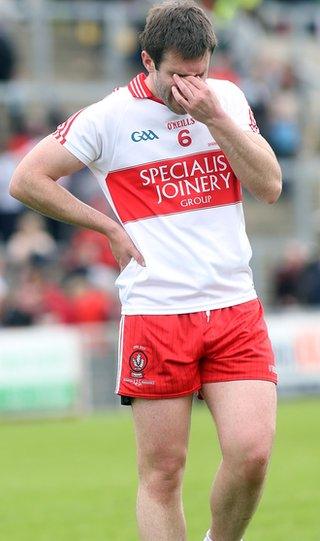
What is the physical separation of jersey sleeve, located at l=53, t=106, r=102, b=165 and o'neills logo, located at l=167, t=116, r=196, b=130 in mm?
314

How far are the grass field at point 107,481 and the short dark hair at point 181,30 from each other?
320 cm

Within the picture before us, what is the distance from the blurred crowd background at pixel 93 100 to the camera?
1969cm

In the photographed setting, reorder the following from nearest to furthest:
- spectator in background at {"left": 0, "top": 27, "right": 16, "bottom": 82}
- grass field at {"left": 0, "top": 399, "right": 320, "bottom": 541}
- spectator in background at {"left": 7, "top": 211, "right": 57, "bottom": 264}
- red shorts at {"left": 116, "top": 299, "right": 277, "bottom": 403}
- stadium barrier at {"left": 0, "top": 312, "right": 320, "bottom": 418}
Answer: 1. red shorts at {"left": 116, "top": 299, "right": 277, "bottom": 403}
2. grass field at {"left": 0, "top": 399, "right": 320, "bottom": 541}
3. stadium barrier at {"left": 0, "top": 312, "right": 320, "bottom": 418}
4. spectator in background at {"left": 7, "top": 211, "right": 57, "bottom": 264}
5. spectator in background at {"left": 0, "top": 27, "right": 16, "bottom": 82}

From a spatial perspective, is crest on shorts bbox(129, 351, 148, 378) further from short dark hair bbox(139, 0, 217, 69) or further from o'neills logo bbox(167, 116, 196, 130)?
short dark hair bbox(139, 0, 217, 69)

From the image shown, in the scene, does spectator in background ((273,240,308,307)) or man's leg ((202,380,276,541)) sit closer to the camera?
man's leg ((202,380,276,541))

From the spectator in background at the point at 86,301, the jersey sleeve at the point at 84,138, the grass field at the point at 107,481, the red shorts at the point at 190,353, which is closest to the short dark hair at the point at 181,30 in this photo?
the jersey sleeve at the point at 84,138

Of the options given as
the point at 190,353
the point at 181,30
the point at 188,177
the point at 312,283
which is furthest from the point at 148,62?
the point at 312,283

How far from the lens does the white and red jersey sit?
21.6 ft

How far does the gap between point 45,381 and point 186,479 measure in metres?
6.99

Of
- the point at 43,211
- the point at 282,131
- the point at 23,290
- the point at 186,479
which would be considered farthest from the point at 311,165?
the point at 43,211

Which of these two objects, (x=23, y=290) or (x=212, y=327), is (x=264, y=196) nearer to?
(x=212, y=327)

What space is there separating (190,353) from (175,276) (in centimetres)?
34

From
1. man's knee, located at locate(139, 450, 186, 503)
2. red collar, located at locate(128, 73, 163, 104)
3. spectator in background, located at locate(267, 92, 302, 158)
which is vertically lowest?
man's knee, located at locate(139, 450, 186, 503)

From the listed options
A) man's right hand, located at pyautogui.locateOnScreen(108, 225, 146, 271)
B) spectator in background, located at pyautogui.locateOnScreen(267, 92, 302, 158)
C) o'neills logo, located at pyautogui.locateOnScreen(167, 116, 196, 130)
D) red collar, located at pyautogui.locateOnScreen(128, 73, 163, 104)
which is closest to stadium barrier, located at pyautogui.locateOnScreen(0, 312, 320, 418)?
spectator in background, located at pyautogui.locateOnScreen(267, 92, 302, 158)
